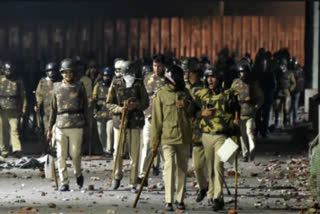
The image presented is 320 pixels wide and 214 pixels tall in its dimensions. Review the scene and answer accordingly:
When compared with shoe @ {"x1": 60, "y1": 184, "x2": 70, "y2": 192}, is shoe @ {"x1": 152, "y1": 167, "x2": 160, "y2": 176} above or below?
below

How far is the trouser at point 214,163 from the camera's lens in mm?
16516

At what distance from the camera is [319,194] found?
17359 millimetres

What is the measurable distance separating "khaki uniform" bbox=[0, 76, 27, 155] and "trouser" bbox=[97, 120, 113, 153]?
1686 millimetres

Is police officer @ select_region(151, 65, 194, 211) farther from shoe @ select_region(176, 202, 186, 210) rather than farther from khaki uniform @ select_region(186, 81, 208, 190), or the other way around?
khaki uniform @ select_region(186, 81, 208, 190)

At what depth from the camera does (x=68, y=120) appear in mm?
18766

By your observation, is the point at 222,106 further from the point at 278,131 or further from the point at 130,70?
the point at 278,131

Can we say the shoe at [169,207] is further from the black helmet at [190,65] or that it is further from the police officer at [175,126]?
the black helmet at [190,65]

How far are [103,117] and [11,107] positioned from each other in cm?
188

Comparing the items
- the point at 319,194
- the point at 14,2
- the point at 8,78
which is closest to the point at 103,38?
the point at 14,2

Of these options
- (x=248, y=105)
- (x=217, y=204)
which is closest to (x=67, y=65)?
(x=217, y=204)

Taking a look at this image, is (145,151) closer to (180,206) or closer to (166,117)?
(166,117)

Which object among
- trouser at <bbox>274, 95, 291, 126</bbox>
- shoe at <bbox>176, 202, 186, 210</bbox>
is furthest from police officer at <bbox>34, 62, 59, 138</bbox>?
trouser at <bbox>274, 95, 291, 126</bbox>

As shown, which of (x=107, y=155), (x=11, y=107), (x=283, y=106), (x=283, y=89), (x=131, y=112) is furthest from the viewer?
(x=283, y=106)

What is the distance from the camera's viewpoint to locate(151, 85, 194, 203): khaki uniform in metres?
16.5
